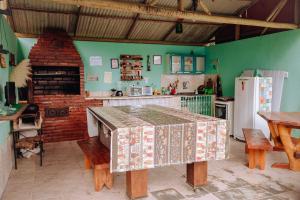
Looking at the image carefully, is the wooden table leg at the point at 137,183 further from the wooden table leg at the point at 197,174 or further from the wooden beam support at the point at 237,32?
the wooden beam support at the point at 237,32

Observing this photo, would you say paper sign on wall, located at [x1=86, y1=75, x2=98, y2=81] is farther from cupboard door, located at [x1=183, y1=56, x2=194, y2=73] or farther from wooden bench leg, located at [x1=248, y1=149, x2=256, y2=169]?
wooden bench leg, located at [x1=248, y1=149, x2=256, y2=169]

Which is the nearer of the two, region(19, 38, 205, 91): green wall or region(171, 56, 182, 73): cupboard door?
region(19, 38, 205, 91): green wall

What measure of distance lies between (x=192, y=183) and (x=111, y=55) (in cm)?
457

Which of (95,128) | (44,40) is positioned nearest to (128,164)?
(95,128)

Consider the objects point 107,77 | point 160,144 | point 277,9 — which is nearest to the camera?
point 160,144

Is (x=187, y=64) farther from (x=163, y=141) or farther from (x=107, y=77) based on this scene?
(x=163, y=141)

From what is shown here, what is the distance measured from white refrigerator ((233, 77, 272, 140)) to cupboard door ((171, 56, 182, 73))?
2.13 m

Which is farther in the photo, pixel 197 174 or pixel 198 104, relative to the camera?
pixel 198 104

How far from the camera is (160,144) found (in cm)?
281

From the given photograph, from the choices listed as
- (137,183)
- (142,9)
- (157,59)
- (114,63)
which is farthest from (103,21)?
(137,183)

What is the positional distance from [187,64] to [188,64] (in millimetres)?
40

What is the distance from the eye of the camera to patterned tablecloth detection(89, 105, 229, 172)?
2.64m

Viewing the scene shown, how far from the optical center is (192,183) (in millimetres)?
3352

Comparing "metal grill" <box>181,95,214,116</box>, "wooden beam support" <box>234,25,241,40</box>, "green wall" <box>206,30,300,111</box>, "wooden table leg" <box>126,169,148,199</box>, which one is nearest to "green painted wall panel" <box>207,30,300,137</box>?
"green wall" <box>206,30,300,111</box>
